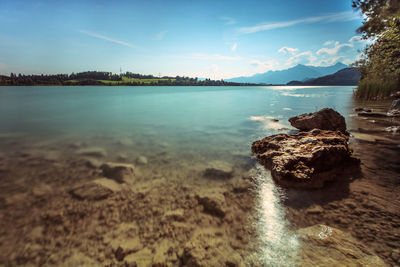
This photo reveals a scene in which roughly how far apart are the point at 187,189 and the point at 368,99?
47.5 metres

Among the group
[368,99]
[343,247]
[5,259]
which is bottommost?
[5,259]

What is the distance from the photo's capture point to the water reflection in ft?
11.0

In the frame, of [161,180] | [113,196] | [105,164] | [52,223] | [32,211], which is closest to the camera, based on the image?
[52,223]

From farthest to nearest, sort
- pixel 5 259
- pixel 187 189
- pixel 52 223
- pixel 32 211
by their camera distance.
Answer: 1. pixel 187 189
2. pixel 32 211
3. pixel 52 223
4. pixel 5 259

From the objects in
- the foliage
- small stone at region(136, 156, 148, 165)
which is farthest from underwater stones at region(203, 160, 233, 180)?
the foliage

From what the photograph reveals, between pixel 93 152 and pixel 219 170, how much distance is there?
A: 23.3 feet

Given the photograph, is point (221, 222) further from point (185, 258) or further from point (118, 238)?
point (118, 238)

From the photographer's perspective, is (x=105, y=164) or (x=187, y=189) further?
(x=105, y=164)

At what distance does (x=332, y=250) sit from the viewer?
335 cm

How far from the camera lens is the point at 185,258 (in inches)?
134

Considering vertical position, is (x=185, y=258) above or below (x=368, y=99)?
below

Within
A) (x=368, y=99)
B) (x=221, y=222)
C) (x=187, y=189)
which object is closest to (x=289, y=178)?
(x=221, y=222)

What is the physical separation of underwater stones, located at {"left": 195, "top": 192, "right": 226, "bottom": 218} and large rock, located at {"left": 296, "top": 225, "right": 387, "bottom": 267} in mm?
1919

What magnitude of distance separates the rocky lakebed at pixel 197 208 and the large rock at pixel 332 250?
2 centimetres
